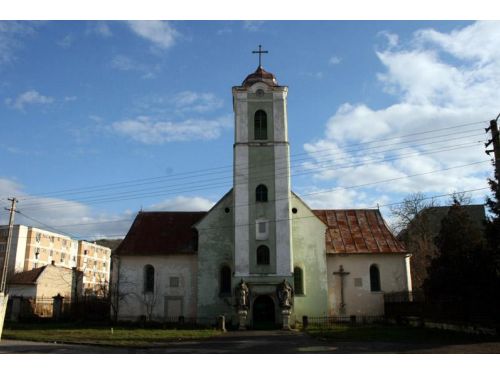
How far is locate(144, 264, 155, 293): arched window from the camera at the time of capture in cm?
3519

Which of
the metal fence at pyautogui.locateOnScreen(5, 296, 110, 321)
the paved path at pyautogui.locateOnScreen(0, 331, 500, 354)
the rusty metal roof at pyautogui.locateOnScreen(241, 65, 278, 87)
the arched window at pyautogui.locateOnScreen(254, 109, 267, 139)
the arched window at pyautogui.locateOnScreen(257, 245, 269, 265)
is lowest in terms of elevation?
the paved path at pyautogui.locateOnScreen(0, 331, 500, 354)

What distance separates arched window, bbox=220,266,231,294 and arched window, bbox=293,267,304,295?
15.0 ft

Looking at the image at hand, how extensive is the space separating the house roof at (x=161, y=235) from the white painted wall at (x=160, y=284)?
52 cm

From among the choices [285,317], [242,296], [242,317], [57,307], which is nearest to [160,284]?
[242,296]

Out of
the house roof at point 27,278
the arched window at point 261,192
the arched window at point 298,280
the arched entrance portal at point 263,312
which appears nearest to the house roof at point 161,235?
the arched window at point 261,192

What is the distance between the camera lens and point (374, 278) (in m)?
35.5

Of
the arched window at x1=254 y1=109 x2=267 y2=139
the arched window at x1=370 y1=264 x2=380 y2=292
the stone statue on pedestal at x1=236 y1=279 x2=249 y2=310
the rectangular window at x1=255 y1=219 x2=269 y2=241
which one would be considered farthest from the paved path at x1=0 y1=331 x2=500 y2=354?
the arched window at x1=254 y1=109 x2=267 y2=139

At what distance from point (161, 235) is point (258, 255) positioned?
8681 millimetres

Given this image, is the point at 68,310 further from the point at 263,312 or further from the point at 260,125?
the point at 260,125

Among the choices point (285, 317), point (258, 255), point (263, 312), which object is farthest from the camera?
point (258, 255)

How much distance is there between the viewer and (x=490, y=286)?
2133cm

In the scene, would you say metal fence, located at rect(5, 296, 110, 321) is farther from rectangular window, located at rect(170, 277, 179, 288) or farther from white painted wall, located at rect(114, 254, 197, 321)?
rectangular window, located at rect(170, 277, 179, 288)

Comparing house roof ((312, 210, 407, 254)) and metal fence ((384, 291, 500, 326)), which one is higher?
house roof ((312, 210, 407, 254))

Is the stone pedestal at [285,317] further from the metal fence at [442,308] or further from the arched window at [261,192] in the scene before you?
the arched window at [261,192]
